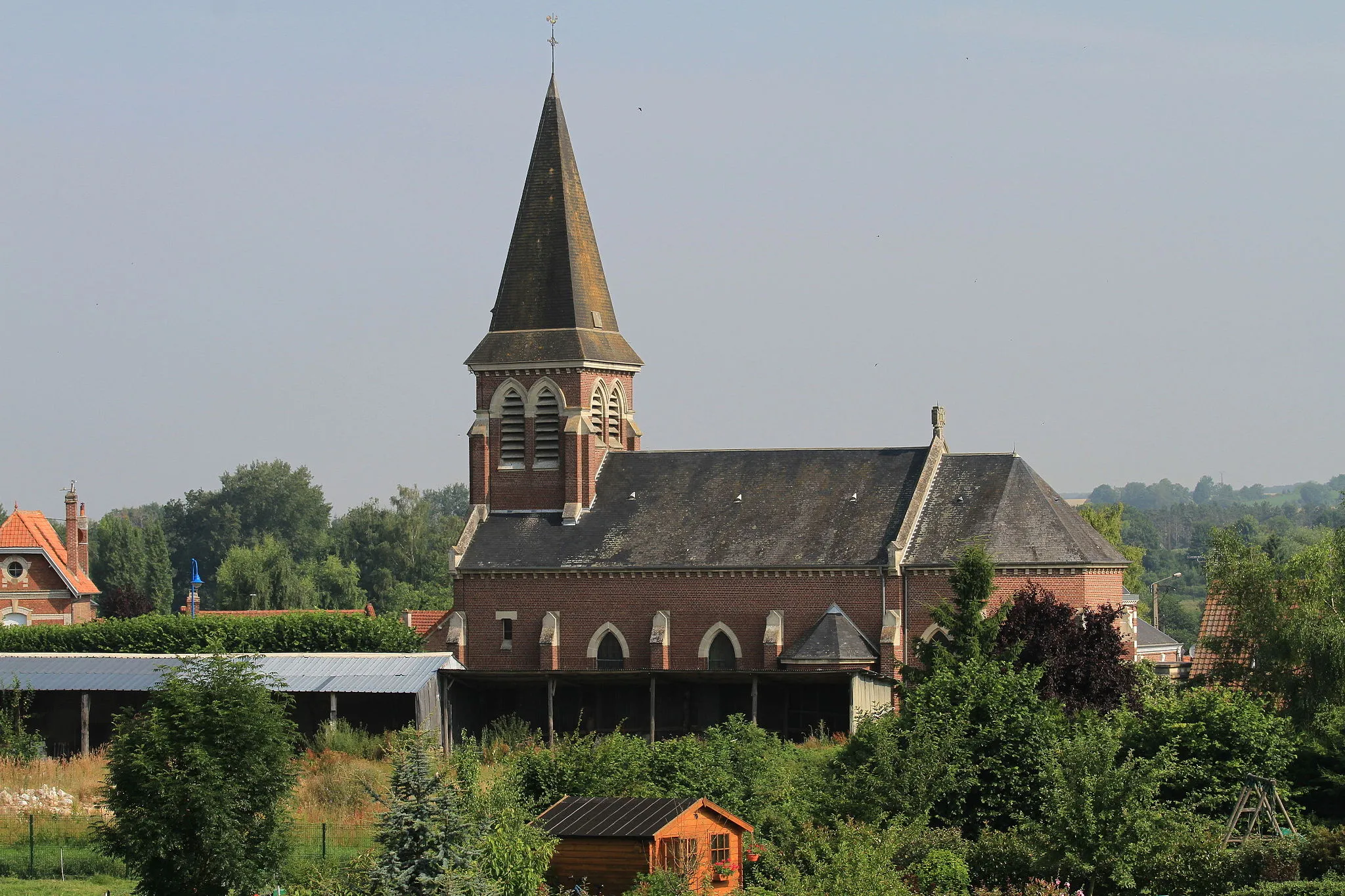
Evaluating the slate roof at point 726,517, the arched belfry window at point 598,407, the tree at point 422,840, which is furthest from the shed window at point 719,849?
the arched belfry window at point 598,407

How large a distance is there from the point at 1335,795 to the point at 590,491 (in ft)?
84.8

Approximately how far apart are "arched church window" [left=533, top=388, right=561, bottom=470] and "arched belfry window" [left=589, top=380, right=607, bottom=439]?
3.41 feet

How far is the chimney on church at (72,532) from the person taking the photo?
8238 centimetres

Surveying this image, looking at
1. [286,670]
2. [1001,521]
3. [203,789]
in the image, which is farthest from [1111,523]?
[203,789]

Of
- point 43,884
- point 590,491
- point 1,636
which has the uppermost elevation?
point 590,491

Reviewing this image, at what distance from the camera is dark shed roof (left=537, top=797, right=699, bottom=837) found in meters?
27.9

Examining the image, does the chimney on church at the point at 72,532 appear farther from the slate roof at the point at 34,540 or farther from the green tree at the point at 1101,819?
the green tree at the point at 1101,819

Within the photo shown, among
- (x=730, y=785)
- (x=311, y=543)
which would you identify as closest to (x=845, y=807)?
(x=730, y=785)

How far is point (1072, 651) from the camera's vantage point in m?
39.6

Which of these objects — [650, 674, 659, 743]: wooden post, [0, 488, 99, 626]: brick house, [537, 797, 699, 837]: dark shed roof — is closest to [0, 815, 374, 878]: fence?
[537, 797, 699, 837]: dark shed roof

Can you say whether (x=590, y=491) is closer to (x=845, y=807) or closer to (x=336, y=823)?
(x=336, y=823)

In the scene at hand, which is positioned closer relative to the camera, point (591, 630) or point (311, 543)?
point (591, 630)

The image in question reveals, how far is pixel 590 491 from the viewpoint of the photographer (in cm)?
5503

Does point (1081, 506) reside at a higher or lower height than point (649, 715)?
higher
